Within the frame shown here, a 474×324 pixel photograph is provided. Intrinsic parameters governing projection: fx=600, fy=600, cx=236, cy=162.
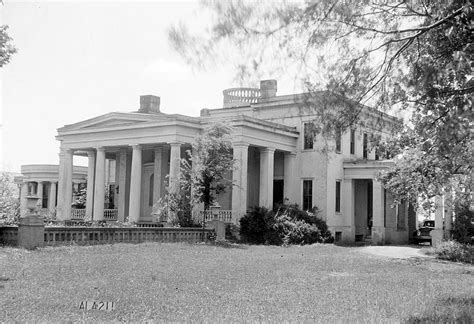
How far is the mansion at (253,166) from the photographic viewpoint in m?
33.4

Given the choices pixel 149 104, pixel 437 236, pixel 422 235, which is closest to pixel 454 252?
pixel 437 236

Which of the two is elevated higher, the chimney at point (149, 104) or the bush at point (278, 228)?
the chimney at point (149, 104)

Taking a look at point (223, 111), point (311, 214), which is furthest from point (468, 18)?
point (223, 111)

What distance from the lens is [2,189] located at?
47.3 metres

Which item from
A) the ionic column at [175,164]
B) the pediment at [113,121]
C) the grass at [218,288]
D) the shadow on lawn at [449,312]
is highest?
the pediment at [113,121]

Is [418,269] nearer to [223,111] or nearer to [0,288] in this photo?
[0,288]

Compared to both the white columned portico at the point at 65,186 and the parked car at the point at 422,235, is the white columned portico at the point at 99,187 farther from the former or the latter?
the parked car at the point at 422,235

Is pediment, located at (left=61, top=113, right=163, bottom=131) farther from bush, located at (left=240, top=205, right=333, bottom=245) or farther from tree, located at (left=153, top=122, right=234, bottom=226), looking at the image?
bush, located at (left=240, top=205, right=333, bottom=245)

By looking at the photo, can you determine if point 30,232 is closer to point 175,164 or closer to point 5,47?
point 5,47

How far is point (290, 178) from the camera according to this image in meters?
36.9

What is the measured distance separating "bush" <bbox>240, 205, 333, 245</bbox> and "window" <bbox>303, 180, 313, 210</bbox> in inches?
121

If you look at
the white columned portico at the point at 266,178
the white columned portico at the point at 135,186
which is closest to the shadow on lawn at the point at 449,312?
the white columned portico at the point at 266,178

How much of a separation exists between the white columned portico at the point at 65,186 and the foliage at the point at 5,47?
68.9 ft

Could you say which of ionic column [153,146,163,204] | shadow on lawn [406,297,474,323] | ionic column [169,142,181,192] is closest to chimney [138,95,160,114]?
ionic column [153,146,163,204]
